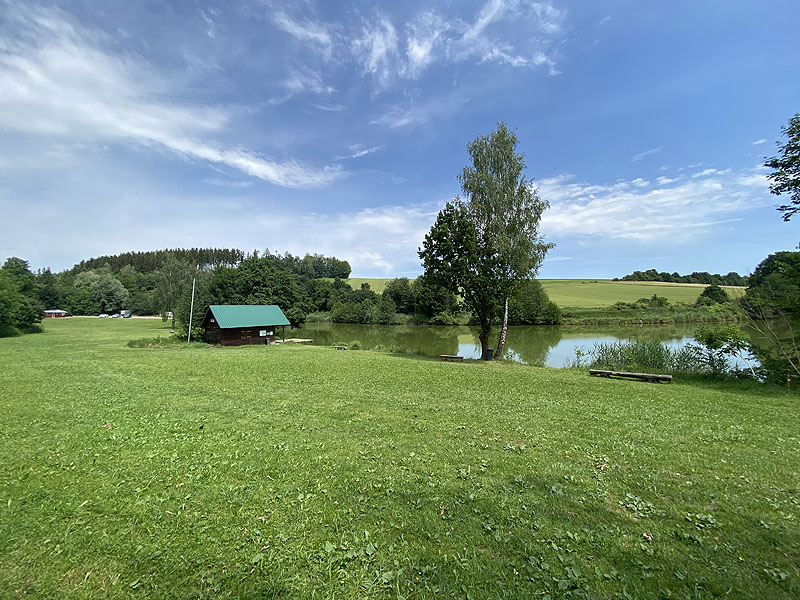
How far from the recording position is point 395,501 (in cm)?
421

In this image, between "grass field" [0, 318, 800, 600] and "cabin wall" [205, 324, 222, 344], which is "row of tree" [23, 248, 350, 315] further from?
"grass field" [0, 318, 800, 600]

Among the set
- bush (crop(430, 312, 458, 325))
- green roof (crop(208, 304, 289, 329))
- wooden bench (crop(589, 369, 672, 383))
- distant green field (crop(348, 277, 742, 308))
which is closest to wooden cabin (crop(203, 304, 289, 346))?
green roof (crop(208, 304, 289, 329))

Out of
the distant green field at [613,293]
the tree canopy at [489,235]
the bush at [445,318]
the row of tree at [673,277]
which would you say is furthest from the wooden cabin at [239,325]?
the row of tree at [673,277]

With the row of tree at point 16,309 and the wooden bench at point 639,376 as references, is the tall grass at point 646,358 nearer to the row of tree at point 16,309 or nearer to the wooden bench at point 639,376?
the wooden bench at point 639,376

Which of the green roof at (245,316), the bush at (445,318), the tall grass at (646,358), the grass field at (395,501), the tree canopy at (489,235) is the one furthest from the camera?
the bush at (445,318)

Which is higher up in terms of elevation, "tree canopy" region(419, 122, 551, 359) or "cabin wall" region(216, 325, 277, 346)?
"tree canopy" region(419, 122, 551, 359)

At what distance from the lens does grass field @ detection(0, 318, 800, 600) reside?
3002 millimetres

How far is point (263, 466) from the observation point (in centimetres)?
515

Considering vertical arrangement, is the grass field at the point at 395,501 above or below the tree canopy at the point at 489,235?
below

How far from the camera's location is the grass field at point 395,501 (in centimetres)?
300

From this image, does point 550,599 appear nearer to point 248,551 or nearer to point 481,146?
point 248,551

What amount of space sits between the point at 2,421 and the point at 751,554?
1254 centimetres

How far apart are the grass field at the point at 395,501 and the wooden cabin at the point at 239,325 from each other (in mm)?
21198

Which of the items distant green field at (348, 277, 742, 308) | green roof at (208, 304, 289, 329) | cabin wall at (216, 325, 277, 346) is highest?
distant green field at (348, 277, 742, 308)
